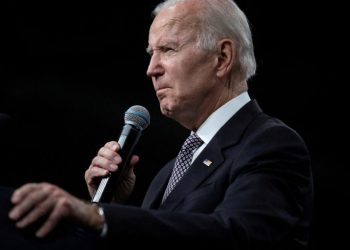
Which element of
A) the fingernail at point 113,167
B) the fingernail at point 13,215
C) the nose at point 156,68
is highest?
the nose at point 156,68

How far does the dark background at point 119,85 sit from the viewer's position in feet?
10.2

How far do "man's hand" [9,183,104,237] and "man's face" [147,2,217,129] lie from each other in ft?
3.10

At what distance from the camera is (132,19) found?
3.25 meters

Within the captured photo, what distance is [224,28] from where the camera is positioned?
6.29ft

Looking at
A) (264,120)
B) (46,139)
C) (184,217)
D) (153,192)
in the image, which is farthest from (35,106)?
(184,217)

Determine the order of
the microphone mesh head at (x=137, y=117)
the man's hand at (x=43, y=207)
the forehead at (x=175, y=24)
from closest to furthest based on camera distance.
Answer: the man's hand at (x=43, y=207)
the microphone mesh head at (x=137, y=117)
the forehead at (x=175, y=24)

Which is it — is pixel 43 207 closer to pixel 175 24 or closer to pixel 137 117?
pixel 137 117

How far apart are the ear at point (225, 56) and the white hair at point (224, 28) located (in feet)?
0.06

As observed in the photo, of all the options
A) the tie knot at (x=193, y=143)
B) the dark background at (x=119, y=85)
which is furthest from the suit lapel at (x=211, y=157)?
the dark background at (x=119, y=85)

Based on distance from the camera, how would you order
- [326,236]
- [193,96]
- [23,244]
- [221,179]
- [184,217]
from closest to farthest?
1. [23,244]
2. [184,217]
3. [221,179]
4. [193,96]
5. [326,236]

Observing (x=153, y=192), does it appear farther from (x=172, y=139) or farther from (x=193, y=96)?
(x=172, y=139)

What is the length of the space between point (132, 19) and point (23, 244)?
96.1 inches

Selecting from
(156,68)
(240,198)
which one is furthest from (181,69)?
(240,198)

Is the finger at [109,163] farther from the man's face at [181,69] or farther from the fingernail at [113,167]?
the man's face at [181,69]
